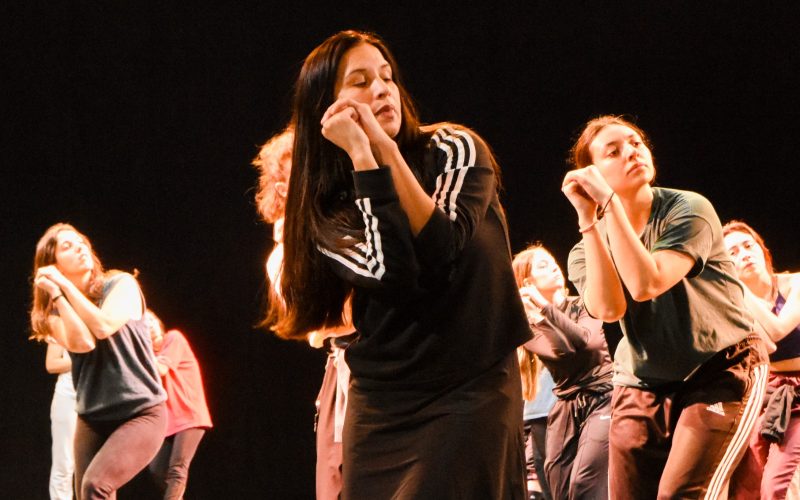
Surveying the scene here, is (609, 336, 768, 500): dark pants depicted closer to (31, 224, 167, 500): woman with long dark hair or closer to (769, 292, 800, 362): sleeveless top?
(769, 292, 800, 362): sleeveless top

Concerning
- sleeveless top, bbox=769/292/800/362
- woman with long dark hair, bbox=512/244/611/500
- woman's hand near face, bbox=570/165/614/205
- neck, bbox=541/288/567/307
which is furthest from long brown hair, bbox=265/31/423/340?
neck, bbox=541/288/567/307

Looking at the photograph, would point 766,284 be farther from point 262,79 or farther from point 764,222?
point 262,79

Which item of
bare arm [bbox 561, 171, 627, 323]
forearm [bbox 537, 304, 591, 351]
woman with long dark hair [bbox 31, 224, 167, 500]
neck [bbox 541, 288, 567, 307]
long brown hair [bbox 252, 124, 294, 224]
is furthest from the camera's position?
neck [bbox 541, 288, 567, 307]

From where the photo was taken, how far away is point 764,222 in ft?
20.0

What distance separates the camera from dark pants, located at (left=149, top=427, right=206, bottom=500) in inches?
212

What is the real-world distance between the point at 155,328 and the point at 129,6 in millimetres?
3023

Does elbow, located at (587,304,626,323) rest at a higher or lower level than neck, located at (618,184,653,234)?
lower

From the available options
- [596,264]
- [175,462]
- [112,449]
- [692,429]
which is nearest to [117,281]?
[112,449]

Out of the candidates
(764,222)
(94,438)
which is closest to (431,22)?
(764,222)

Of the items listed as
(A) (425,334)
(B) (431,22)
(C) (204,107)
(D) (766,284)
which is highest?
(B) (431,22)

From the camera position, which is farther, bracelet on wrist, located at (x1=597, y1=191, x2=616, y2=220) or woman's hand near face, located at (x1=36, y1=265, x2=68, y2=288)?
woman's hand near face, located at (x1=36, y1=265, x2=68, y2=288)

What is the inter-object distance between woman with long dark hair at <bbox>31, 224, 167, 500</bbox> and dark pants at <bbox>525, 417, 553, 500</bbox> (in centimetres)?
207

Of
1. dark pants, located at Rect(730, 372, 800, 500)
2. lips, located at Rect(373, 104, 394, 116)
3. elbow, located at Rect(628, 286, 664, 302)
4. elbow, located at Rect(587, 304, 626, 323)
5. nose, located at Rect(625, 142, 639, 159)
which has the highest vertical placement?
lips, located at Rect(373, 104, 394, 116)

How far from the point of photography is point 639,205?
8.63ft
